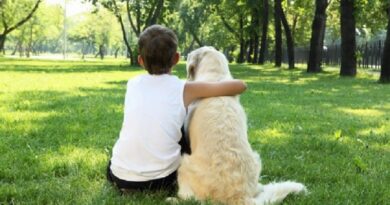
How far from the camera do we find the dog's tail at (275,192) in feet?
14.1

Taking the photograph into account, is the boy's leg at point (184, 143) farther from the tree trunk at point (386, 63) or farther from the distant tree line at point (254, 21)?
the distant tree line at point (254, 21)

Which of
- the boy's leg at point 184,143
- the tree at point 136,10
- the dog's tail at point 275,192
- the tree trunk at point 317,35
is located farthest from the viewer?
the tree at point 136,10

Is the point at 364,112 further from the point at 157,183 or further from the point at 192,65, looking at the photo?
the point at 157,183

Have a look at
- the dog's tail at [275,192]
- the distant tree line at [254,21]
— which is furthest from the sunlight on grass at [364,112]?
the distant tree line at [254,21]

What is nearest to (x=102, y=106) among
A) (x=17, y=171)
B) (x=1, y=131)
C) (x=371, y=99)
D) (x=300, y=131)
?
(x=1, y=131)

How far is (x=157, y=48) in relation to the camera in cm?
443

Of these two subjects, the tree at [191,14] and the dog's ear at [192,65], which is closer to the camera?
the dog's ear at [192,65]

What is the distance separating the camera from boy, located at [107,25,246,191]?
4.46 m

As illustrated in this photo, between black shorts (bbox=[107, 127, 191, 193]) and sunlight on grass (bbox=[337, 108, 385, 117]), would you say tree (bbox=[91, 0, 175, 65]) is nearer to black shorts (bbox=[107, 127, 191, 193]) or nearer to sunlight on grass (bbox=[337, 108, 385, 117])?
sunlight on grass (bbox=[337, 108, 385, 117])

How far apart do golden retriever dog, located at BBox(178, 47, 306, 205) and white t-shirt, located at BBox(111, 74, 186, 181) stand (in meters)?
0.22

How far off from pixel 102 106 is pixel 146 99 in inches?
262

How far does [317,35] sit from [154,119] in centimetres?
2556

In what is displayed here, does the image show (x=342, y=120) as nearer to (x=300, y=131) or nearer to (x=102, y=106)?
(x=300, y=131)

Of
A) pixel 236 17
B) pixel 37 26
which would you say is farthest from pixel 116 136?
pixel 37 26
